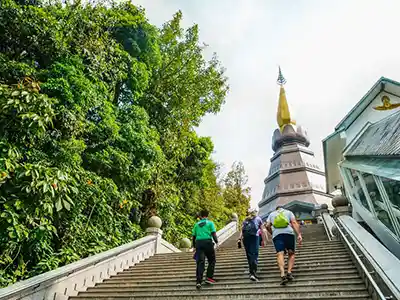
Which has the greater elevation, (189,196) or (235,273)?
(189,196)

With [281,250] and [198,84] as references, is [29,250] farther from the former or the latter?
[198,84]

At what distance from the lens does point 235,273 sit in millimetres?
6395

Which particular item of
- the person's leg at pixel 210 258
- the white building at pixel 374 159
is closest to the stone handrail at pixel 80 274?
the person's leg at pixel 210 258

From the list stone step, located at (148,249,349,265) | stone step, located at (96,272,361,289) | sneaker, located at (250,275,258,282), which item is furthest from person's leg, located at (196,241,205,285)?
stone step, located at (148,249,349,265)

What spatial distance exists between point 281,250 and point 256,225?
2.91ft

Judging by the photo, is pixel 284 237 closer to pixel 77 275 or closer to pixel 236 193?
pixel 77 275

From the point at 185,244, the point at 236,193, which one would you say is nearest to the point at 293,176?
the point at 236,193

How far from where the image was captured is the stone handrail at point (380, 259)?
359cm

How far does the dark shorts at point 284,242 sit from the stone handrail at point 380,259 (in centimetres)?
110

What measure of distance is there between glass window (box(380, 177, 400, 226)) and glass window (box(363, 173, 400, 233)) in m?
0.66

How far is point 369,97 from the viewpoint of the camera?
43.9 ft

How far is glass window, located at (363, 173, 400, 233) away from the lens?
7463 mm

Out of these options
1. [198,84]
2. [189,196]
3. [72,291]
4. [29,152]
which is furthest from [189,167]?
[72,291]

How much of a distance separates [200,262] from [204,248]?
0.26 m
